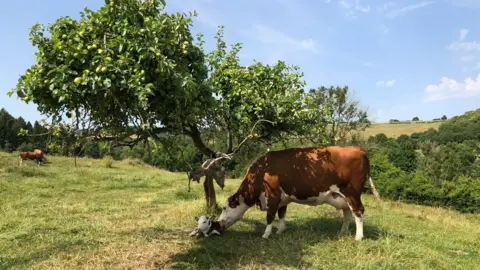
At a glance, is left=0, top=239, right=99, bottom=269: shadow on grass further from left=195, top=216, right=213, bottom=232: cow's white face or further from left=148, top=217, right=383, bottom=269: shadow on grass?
left=195, top=216, right=213, bottom=232: cow's white face

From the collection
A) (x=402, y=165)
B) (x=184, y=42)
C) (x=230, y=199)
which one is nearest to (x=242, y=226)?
(x=230, y=199)

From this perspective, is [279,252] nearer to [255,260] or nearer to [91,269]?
[255,260]

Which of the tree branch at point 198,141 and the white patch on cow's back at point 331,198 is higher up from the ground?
the tree branch at point 198,141

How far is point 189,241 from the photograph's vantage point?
8211 millimetres

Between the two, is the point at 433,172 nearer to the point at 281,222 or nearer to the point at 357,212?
the point at 357,212

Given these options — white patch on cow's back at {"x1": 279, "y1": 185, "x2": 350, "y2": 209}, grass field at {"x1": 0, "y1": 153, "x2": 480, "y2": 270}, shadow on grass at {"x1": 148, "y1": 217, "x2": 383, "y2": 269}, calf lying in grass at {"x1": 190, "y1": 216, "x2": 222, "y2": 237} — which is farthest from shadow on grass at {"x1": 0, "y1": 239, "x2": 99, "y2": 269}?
white patch on cow's back at {"x1": 279, "y1": 185, "x2": 350, "y2": 209}

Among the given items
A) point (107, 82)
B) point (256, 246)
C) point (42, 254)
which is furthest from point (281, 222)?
point (107, 82)

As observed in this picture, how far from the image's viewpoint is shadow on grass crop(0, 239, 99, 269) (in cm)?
679

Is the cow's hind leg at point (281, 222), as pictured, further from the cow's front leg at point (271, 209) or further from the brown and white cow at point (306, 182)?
the cow's front leg at point (271, 209)

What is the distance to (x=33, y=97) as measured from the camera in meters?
5.77

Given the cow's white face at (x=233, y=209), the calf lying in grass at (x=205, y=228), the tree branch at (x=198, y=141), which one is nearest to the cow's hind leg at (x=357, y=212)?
the cow's white face at (x=233, y=209)

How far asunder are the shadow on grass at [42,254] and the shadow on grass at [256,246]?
4.70ft

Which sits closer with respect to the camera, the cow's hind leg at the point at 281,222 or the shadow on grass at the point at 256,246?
the shadow on grass at the point at 256,246

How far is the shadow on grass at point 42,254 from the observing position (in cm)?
679
